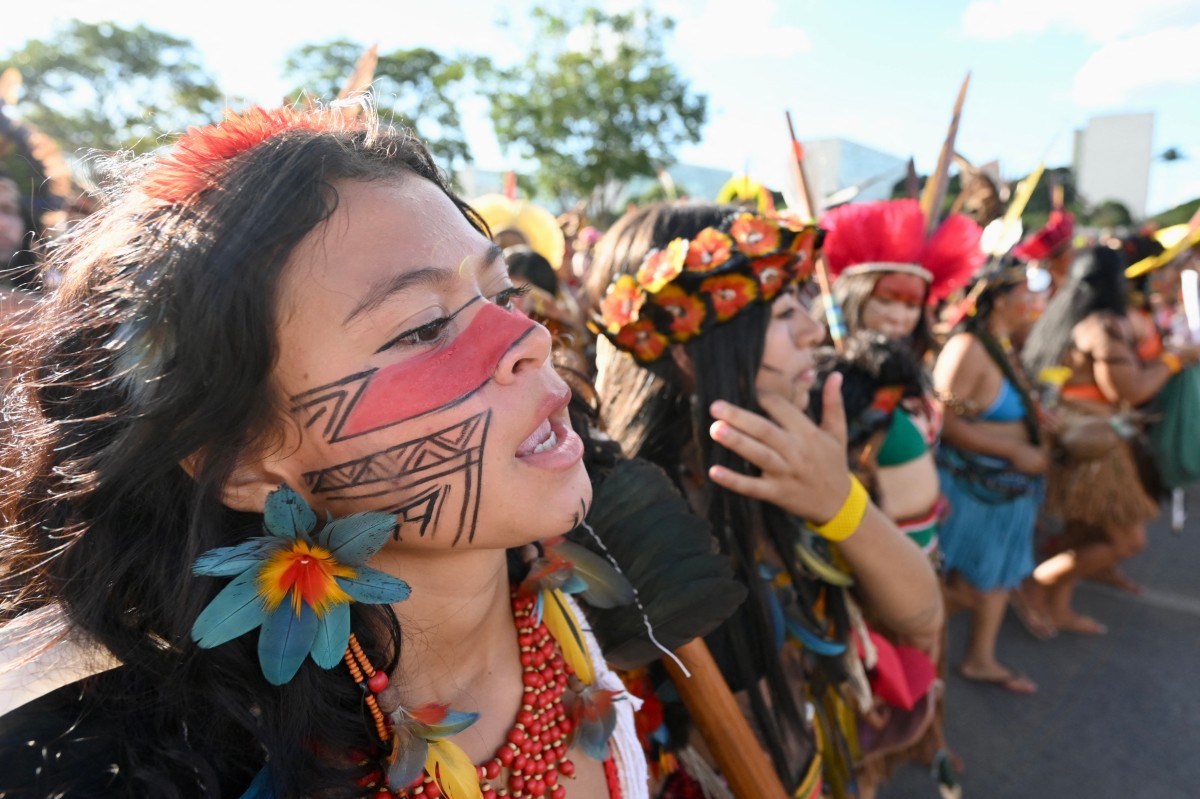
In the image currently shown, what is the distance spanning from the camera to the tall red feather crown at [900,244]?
296cm

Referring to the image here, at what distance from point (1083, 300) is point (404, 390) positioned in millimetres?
4826

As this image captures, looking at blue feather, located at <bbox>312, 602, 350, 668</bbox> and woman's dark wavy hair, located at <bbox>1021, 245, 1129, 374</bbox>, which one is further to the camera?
woman's dark wavy hair, located at <bbox>1021, 245, 1129, 374</bbox>

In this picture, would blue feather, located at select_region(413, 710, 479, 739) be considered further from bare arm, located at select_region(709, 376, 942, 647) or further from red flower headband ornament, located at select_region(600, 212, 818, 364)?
red flower headband ornament, located at select_region(600, 212, 818, 364)

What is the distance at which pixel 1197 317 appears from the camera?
5.47m

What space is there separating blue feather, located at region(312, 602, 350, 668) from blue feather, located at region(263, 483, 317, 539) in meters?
0.10

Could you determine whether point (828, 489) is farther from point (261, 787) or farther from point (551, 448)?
point (261, 787)

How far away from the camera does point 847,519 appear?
152 cm

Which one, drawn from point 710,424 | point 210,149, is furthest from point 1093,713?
point 210,149

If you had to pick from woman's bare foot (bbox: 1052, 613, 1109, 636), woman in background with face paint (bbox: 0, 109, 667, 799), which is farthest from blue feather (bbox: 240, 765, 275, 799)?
woman's bare foot (bbox: 1052, 613, 1109, 636)

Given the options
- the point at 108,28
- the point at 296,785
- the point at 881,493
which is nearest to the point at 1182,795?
the point at 881,493

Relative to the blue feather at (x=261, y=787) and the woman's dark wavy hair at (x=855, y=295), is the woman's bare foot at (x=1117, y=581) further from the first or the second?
the blue feather at (x=261, y=787)

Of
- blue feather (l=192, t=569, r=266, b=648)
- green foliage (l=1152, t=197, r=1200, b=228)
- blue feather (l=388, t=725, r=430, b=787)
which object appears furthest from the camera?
green foliage (l=1152, t=197, r=1200, b=228)

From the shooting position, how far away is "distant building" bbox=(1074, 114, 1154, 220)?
572 inches

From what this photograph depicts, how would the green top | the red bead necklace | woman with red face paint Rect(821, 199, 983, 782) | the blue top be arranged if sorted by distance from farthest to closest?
the blue top → woman with red face paint Rect(821, 199, 983, 782) → the green top → the red bead necklace
